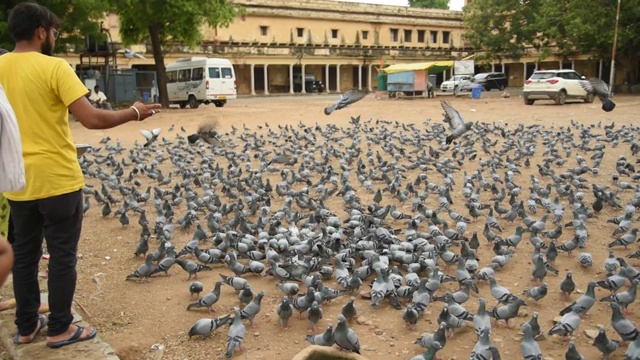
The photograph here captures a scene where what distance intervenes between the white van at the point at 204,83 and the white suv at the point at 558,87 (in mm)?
14030

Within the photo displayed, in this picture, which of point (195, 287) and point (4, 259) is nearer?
point (4, 259)

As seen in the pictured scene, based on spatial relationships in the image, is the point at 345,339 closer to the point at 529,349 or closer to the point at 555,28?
the point at 529,349

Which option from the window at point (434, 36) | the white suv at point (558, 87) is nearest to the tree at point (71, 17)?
the white suv at point (558, 87)

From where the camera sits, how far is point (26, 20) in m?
3.23

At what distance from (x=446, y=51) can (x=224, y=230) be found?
47929mm

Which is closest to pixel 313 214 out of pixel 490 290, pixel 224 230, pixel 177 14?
pixel 224 230

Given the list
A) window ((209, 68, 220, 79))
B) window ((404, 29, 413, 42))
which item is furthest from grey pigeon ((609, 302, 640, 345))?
window ((404, 29, 413, 42))

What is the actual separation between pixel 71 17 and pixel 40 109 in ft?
56.1

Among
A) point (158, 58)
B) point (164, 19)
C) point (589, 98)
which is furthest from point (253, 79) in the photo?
point (589, 98)

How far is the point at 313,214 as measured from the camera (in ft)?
22.5

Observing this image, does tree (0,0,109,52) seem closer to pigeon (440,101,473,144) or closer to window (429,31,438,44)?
pigeon (440,101,473,144)

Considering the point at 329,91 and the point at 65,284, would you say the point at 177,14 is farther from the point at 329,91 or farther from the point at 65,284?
the point at 329,91

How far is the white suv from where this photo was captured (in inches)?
934

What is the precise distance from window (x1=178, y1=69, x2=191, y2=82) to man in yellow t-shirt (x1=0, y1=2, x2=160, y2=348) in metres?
26.1
